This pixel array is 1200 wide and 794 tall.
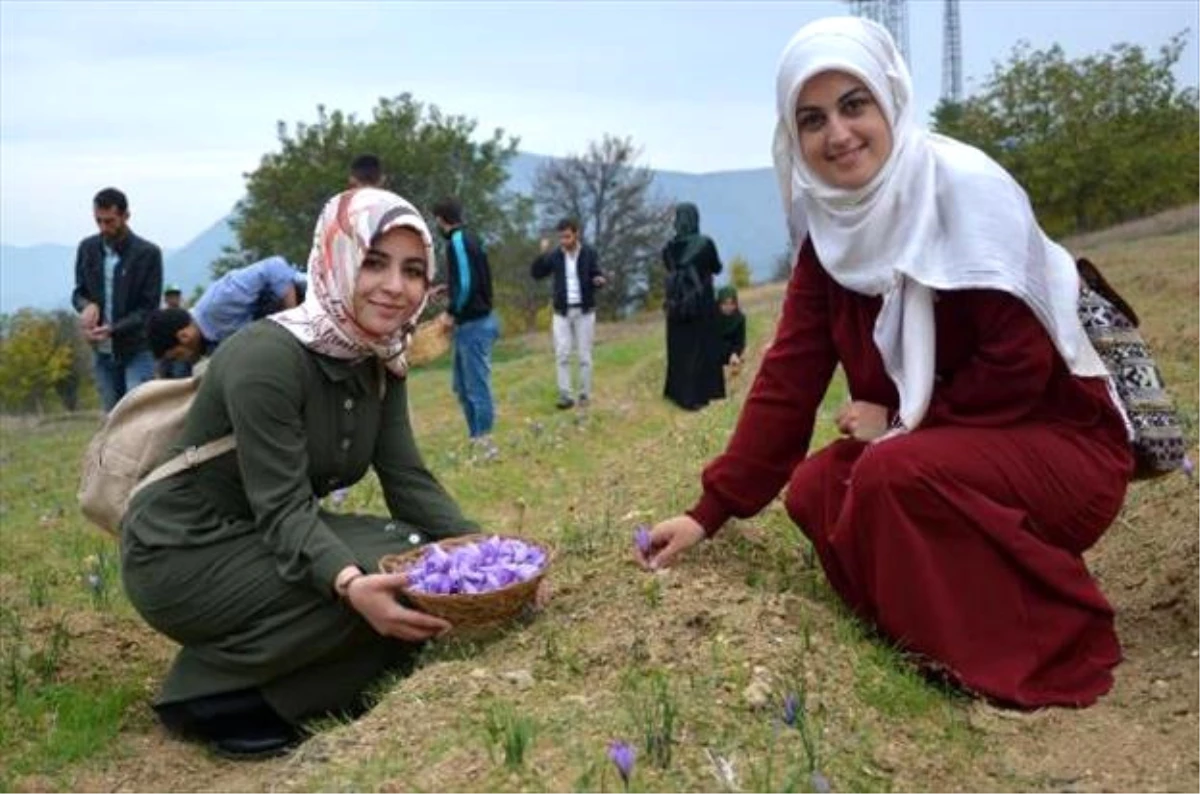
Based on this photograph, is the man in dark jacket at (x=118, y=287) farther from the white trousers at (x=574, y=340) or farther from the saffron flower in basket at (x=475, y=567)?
the saffron flower in basket at (x=475, y=567)

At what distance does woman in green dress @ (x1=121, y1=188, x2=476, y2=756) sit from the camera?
12.2 ft

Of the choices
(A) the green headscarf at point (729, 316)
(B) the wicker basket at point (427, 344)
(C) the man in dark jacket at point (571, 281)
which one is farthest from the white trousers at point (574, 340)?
(B) the wicker basket at point (427, 344)

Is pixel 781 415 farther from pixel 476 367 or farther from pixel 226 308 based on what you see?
pixel 476 367

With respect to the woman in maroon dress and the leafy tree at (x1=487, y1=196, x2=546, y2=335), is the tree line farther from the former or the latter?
the woman in maroon dress

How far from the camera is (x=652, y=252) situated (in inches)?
2502

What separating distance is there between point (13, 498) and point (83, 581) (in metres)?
7.68

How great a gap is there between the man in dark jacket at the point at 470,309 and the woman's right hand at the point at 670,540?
615 cm

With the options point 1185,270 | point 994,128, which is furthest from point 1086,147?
point 1185,270

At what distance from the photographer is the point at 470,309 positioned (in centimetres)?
1049

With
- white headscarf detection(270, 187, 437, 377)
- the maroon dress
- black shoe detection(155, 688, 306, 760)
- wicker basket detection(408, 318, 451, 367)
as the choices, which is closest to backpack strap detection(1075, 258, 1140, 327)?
the maroon dress

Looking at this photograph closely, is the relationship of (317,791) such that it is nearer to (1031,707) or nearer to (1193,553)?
(1031,707)

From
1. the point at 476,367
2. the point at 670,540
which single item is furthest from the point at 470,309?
the point at 670,540

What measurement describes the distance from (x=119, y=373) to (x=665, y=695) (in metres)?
7.81

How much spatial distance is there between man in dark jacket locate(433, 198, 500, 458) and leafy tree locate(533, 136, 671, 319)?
167 feet
